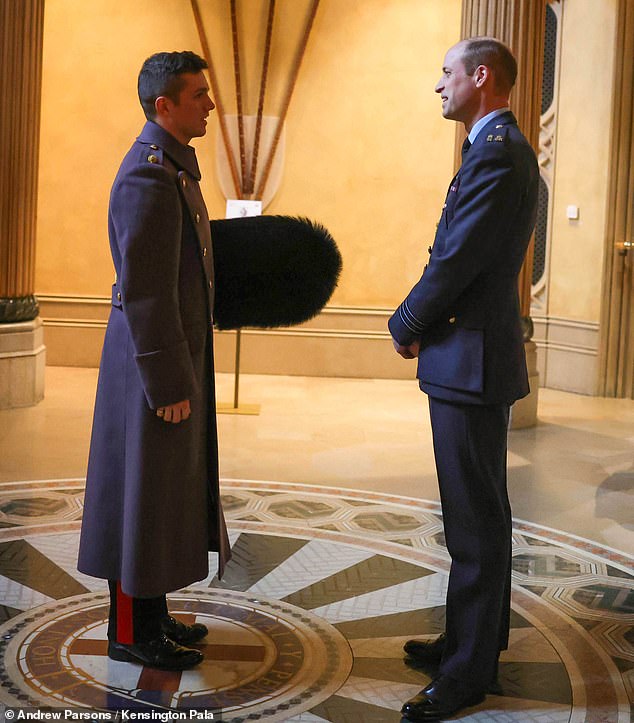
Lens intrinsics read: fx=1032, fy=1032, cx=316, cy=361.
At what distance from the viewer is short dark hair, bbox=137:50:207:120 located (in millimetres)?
2693

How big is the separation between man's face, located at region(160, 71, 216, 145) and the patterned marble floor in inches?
58.1

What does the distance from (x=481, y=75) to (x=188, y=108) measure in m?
0.77

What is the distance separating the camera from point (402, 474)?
547 cm

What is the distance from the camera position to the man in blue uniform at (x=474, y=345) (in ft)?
8.47

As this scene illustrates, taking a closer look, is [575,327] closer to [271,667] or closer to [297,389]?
[297,389]

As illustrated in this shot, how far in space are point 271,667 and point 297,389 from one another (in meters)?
5.33

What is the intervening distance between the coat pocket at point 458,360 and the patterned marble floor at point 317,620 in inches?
34.1

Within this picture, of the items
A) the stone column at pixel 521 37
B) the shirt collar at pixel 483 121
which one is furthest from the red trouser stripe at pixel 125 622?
the stone column at pixel 521 37

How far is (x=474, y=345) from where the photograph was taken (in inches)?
103

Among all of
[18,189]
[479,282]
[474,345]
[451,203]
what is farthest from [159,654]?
[18,189]

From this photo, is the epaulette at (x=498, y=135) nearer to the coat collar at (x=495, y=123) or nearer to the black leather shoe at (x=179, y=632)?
the coat collar at (x=495, y=123)

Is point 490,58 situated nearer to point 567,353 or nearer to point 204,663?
point 204,663

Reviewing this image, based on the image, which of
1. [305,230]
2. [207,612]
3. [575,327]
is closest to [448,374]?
[305,230]

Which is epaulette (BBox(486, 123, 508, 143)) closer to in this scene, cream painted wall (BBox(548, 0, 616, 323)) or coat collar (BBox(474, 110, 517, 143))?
coat collar (BBox(474, 110, 517, 143))
